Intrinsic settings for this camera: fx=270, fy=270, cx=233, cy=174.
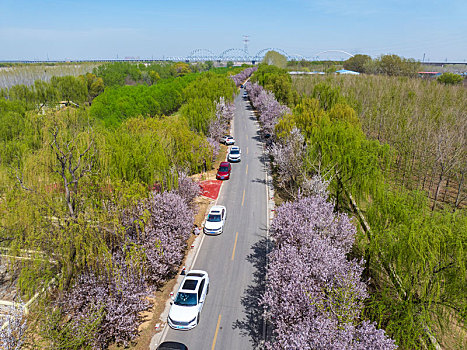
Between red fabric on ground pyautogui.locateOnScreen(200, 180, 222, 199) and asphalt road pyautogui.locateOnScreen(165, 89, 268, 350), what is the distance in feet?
2.46

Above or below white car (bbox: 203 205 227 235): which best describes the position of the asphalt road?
below

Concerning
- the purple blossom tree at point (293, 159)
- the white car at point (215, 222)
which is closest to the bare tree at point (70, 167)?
the white car at point (215, 222)

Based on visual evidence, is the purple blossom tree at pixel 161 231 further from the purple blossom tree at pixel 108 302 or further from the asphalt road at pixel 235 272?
the asphalt road at pixel 235 272

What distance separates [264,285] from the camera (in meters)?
18.5

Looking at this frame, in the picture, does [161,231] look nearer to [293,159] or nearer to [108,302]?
[108,302]

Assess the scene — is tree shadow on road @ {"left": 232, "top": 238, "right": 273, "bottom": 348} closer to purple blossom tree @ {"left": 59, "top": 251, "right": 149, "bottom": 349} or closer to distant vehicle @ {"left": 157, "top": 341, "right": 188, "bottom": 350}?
distant vehicle @ {"left": 157, "top": 341, "right": 188, "bottom": 350}

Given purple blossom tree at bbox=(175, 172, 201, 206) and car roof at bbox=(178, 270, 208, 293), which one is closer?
car roof at bbox=(178, 270, 208, 293)

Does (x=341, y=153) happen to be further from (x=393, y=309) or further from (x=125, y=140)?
(x=125, y=140)

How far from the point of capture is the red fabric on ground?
31491 millimetres

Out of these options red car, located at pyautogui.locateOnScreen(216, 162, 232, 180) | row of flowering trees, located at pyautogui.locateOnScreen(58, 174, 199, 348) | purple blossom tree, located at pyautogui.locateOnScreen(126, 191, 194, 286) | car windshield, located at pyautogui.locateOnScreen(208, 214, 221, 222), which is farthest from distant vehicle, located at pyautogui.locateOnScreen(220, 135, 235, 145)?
row of flowering trees, located at pyautogui.locateOnScreen(58, 174, 199, 348)

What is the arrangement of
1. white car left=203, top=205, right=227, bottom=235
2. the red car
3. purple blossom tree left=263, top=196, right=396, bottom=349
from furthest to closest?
the red car
white car left=203, top=205, right=227, bottom=235
purple blossom tree left=263, top=196, right=396, bottom=349

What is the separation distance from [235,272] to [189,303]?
4.70 metres

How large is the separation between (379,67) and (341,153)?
3786 inches

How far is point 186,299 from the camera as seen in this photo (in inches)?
636
